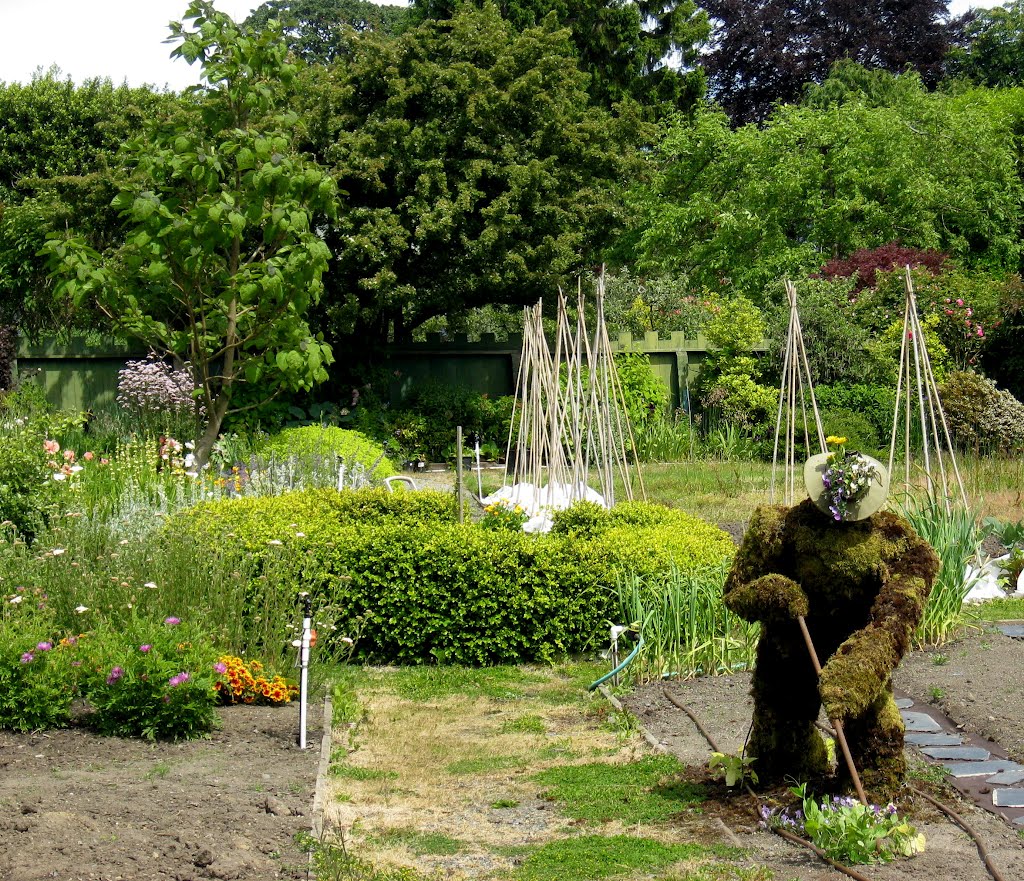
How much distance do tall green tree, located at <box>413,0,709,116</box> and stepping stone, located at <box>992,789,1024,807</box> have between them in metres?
23.4

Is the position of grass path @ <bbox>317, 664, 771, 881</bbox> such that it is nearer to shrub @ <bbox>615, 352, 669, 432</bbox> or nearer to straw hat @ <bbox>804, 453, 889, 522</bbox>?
straw hat @ <bbox>804, 453, 889, 522</bbox>

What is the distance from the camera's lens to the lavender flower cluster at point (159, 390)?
45.1ft

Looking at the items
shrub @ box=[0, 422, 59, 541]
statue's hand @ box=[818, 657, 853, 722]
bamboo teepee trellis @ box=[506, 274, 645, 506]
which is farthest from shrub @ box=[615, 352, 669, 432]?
statue's hand @ box=[818, 657, 853, 722]

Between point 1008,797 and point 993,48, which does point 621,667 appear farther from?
point 993,48

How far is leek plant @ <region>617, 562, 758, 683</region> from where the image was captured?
7125 mm

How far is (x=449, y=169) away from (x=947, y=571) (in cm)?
1079

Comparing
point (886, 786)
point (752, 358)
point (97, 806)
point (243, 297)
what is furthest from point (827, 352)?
point (97, 806)

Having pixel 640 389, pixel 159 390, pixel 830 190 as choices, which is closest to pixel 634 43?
pixel 830 190

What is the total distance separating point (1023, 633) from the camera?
788 centimetres

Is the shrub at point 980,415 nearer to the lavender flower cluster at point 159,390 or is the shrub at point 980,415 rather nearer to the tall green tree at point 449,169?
the tall green tree at point 449,169

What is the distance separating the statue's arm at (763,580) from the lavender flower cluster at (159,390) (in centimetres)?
951

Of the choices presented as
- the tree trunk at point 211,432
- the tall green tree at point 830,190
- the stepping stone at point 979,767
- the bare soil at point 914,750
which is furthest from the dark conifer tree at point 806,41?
the stepping stone at point 979,767

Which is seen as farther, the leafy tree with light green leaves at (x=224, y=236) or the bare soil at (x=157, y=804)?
the leafy tree with light green leaves at (x=224, y=236)

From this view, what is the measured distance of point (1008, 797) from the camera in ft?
16.3
